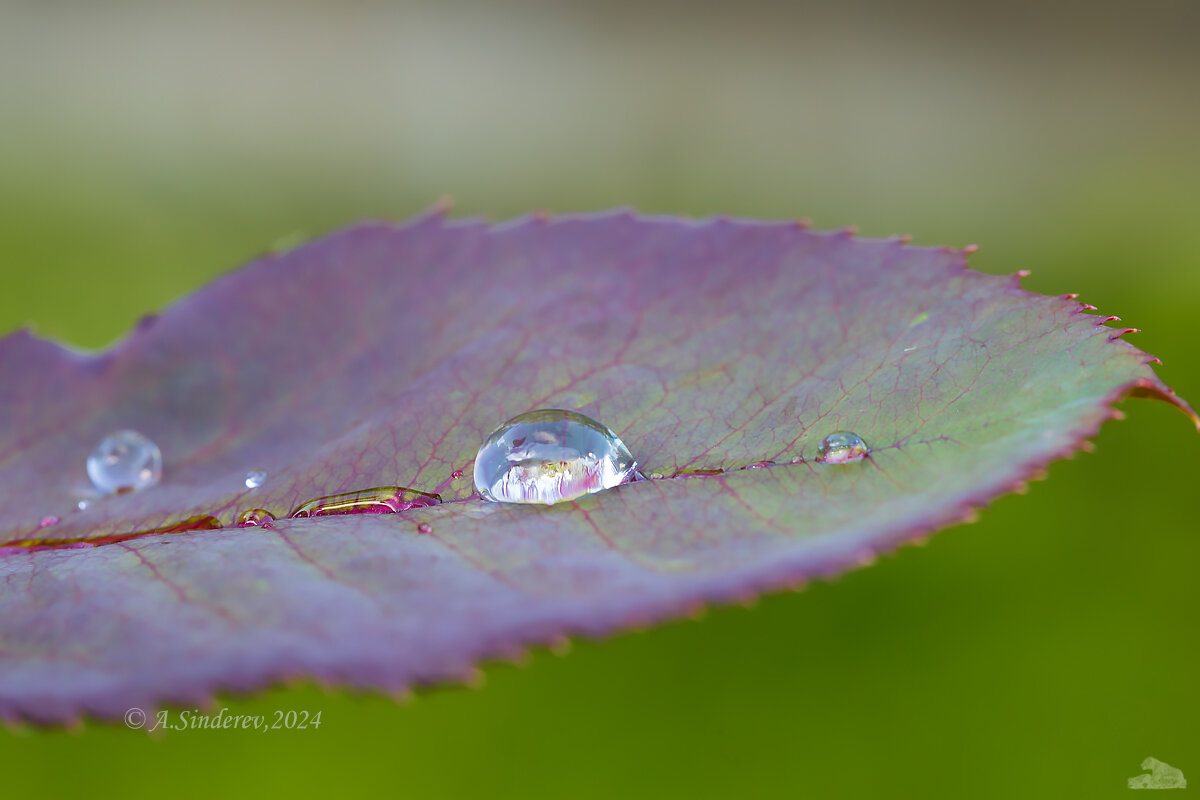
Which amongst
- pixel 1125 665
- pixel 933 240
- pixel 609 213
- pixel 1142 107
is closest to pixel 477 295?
pixel 609 213

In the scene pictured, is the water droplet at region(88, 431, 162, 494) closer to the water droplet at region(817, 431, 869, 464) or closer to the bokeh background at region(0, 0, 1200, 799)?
the bokeh background at region(0, 0, 1200, 799)

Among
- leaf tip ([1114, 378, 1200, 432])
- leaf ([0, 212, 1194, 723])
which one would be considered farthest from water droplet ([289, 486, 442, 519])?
leaf tip ([1114, 378, 1200, 432])

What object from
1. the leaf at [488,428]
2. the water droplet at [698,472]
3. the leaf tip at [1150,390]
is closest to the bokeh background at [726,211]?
the leaf at [488,428]

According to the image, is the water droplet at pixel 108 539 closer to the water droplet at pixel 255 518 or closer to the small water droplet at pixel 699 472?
the water droplet at pixel 255 518

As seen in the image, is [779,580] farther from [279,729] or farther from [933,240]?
[933,240]

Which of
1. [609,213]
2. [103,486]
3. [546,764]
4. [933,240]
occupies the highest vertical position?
[609,213]

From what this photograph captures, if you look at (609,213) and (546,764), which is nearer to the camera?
(609,213)
